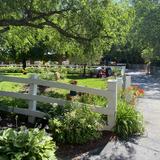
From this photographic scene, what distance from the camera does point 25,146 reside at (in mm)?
5906

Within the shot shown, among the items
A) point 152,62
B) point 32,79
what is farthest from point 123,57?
point 32,79

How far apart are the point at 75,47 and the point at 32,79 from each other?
476 cm

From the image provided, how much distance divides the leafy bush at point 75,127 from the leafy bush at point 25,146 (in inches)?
69.2

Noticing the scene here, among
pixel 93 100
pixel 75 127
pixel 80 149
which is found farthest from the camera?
pixel 93 100

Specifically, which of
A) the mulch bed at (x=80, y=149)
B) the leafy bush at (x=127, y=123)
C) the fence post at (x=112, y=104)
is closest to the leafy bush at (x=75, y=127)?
the mulch bed at (x=80, y=149)

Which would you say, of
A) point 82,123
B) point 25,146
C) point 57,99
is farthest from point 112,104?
point 25,146

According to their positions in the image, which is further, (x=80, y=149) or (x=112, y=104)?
(x=112, y=104)

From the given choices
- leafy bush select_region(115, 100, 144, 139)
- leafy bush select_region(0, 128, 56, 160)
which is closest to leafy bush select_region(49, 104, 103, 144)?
leafy bush select_region(115, 100, 144, 139)

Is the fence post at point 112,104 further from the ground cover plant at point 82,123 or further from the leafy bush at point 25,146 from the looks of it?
the leafy bush at point 25,146

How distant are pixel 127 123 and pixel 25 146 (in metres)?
3.51

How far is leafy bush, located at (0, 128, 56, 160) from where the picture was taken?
5.74 meters

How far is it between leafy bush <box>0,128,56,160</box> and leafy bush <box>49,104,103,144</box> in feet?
5.77

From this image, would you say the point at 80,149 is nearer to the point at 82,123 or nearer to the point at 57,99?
the point at 82,123

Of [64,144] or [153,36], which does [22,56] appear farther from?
[64,144]
